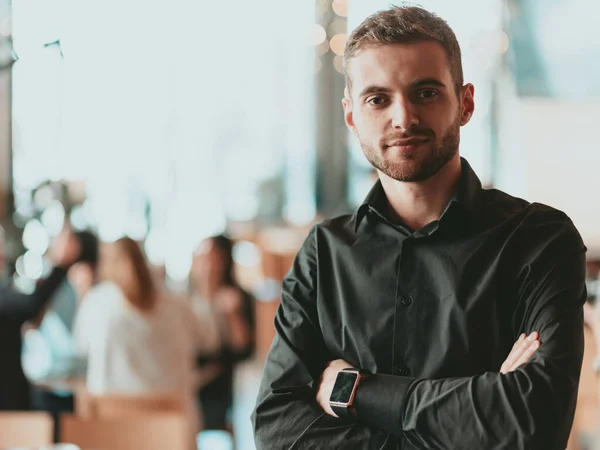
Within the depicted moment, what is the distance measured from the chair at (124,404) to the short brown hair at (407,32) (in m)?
2.94

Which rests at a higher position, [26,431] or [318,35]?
[318,35]

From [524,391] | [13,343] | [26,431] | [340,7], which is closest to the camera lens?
[524,391]

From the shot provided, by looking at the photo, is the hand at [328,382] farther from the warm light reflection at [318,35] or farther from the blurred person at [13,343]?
the warm light reflection at [318,35]

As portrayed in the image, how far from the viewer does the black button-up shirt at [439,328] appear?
176 centimetres

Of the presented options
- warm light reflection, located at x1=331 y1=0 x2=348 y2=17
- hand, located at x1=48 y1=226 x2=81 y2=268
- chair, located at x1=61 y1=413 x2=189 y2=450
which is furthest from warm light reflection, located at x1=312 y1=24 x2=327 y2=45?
chair, located at x1=61 y1=413 x2=189 y2=450

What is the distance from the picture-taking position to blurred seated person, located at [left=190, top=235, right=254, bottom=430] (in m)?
5.67

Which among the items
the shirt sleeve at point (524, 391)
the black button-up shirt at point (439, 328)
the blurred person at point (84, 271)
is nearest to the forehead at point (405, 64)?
the black button-up shirt at point (439, 328)

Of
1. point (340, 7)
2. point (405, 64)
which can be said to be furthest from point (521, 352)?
point (340, 7)

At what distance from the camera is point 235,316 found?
19.1 ft

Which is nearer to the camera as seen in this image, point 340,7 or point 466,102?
point 466,102

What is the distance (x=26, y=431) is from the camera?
3781 mm

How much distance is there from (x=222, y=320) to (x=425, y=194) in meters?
3.94

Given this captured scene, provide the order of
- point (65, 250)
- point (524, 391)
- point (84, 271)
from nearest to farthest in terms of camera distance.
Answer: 1. point (524, 391)
2. point (65, 250)
3. point (84, 271)

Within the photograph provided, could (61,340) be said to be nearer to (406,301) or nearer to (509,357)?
(406,301)
